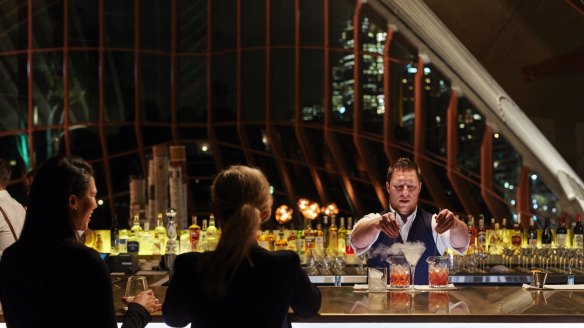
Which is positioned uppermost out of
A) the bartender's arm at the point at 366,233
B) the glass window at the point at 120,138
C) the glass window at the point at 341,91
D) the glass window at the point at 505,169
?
the glass window at the point at 341,91

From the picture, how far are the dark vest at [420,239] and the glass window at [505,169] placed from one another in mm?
6943

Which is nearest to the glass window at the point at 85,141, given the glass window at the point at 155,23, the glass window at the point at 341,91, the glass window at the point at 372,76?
the glass window at the point at 155,23

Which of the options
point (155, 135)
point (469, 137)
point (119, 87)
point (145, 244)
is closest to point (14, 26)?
point (119, 87)

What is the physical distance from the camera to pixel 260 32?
17.8 meters

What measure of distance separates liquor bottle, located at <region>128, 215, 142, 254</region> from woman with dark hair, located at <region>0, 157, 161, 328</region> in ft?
12.9

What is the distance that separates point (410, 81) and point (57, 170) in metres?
12.4

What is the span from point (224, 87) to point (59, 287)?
52.9ft

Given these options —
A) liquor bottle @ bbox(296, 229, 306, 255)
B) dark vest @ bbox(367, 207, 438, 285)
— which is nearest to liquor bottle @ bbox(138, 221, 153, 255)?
liquor bottle @ bbox(296, 229, 306, 255)

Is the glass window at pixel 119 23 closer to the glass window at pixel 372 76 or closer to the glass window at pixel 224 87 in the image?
the glass window at pixel 224 87

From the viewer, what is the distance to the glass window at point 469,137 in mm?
13062

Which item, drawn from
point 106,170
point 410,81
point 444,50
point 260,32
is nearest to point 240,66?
point 260,32

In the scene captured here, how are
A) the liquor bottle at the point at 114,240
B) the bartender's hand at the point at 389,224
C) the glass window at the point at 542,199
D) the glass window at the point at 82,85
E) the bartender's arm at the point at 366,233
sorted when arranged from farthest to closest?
the glass window at the point at 82,85 < the glass window at the point at 542,199 < the liquor bottle at the point at 114,240 < the bartender's arm at the point at 366,233 < the bartender's hand at the point at 389,224

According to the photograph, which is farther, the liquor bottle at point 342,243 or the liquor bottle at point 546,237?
the liquor bottle at point 546,237

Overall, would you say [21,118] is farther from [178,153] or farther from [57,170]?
[57,170]
